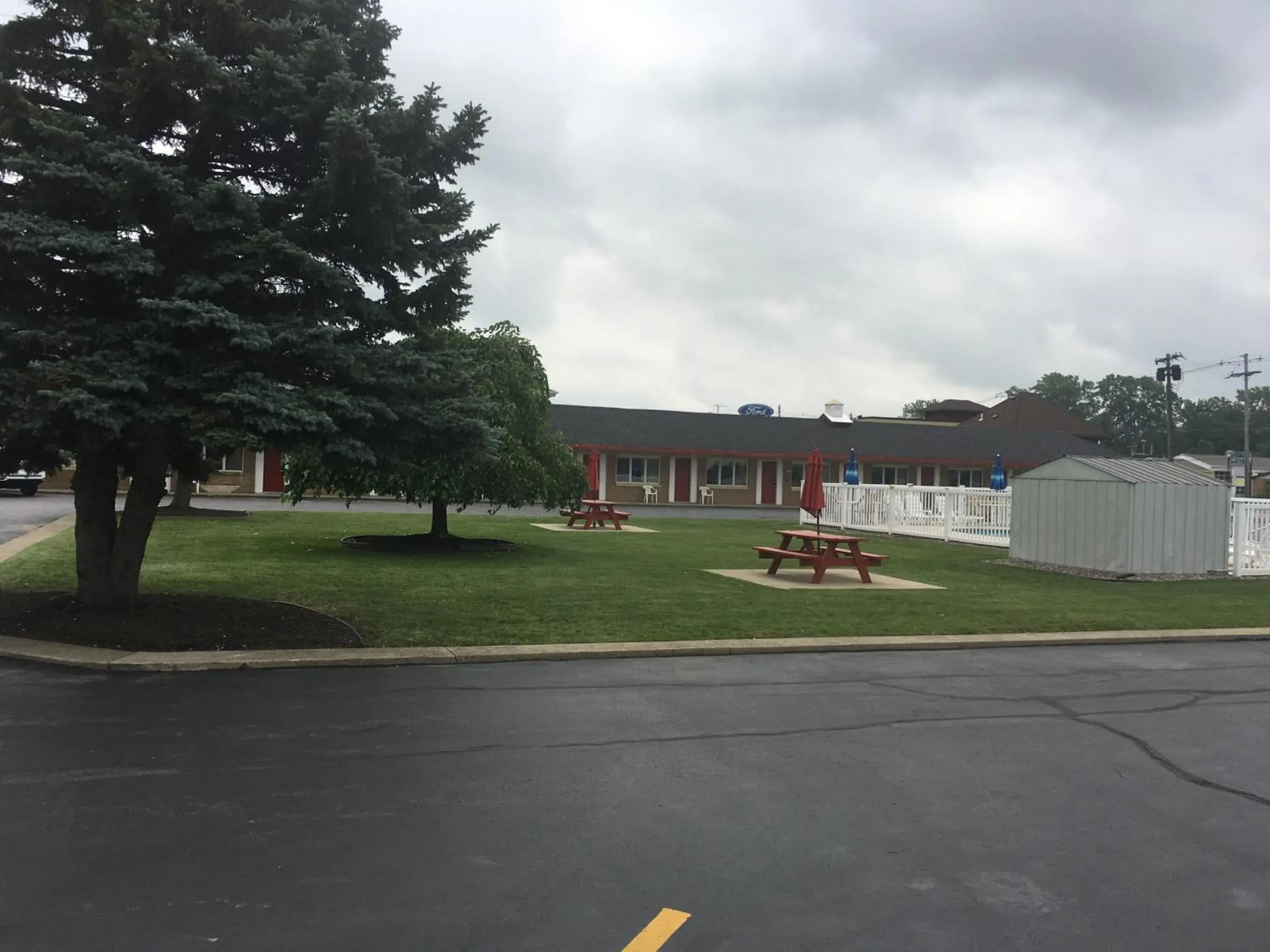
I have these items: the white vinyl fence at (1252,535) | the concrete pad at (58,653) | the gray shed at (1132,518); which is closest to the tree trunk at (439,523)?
the concrete pad at (58,653)

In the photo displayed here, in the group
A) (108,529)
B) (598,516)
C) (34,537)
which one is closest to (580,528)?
(598,516)

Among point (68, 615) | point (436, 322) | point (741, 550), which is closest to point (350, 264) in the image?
point (436, 322)

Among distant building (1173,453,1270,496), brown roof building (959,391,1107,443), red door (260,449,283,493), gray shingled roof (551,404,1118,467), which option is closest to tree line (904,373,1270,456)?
distant building (1173,453,1270,496)

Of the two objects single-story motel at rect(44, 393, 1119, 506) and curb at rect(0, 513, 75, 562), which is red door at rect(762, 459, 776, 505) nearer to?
single-story motel at rect(44, 393, 1119, 506)

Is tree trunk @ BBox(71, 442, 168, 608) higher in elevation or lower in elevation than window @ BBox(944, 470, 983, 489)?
lower

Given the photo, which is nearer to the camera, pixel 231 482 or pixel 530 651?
pixel 530 651

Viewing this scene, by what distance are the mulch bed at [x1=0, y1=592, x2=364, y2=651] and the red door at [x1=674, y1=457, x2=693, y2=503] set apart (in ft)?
123

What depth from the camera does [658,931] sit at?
3742 millimetres

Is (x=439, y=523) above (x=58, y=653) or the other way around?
above

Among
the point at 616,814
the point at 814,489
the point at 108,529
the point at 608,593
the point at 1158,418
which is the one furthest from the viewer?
the point at 1158,418

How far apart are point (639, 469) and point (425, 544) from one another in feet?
93.2

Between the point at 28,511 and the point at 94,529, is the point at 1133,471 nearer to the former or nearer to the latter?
the point at 94,529

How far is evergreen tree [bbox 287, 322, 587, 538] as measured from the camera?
16.8 m

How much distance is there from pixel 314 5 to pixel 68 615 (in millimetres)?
6042
